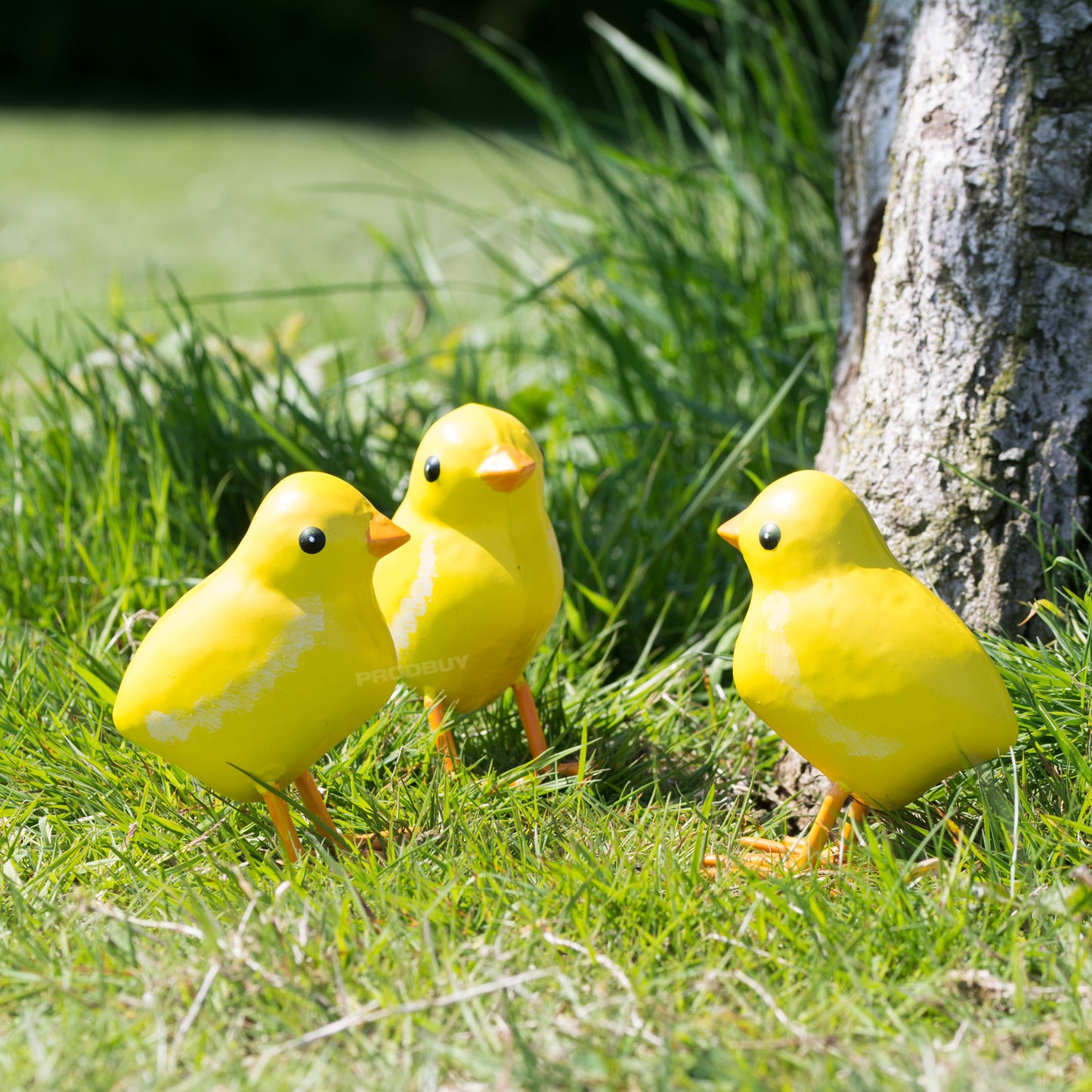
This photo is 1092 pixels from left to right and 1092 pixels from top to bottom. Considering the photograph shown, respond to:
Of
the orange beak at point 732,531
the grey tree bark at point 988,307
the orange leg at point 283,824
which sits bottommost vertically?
the orange leg at point 283,824

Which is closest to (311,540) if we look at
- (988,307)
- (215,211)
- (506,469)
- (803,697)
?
(506,469)

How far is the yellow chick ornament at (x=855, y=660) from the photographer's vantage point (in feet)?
4.72

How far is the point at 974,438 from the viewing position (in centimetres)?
182

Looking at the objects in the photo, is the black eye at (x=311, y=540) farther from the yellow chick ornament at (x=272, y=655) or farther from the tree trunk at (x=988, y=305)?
the tree trunk at (x=988, y=305)

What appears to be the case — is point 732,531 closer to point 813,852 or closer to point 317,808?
point 813,852

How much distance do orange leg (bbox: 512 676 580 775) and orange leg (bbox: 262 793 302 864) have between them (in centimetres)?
42

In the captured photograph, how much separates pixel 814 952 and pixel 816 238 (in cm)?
211

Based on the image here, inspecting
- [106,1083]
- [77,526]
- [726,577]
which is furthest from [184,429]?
[106,1083]

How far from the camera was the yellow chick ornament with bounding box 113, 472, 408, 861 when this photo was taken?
144 centimetres

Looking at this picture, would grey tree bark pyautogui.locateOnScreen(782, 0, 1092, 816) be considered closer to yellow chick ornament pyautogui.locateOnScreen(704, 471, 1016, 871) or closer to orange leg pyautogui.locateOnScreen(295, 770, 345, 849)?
yellow chick ornament pyautogui.locateOnScreen(704, 471, 1016, 871)

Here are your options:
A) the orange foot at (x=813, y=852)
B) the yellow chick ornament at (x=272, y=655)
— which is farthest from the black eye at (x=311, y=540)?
the orange foot at (x=813, y=852)

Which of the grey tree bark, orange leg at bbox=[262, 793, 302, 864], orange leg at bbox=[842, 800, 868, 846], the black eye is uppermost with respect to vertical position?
the grey tree bark

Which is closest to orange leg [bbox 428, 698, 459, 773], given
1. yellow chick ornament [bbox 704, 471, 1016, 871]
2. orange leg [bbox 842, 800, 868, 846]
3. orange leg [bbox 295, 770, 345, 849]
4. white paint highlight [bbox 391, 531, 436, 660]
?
white paint highlight [bbox 391, 531, 436, 660]

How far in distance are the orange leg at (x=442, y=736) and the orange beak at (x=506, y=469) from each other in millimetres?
361
